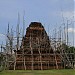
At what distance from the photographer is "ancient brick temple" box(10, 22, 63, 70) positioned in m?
26.5

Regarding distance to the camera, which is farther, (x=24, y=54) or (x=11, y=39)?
(x=11, y=39)

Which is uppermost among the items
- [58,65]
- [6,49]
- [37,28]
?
[37,28]

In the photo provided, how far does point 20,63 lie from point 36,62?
5.85 ft

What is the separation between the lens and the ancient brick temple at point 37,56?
2648cm

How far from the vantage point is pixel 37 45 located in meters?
27.5

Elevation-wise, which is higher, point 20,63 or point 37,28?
point 37,28

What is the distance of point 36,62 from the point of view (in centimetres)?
2672

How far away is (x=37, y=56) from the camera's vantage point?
27047mm

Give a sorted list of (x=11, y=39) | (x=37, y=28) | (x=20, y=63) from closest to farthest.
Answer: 1. (x=20, y=63)
2. (x=11, y=39)
3. (x=37, y=28)

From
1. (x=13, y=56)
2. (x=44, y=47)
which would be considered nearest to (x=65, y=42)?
(x=44, y=47)

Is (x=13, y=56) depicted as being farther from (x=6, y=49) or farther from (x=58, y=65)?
(x=58, y=65)

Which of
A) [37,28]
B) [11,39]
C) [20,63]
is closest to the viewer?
[20,63]

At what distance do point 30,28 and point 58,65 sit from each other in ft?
22.3

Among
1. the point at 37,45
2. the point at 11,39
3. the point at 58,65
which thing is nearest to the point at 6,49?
the point at 11,39
